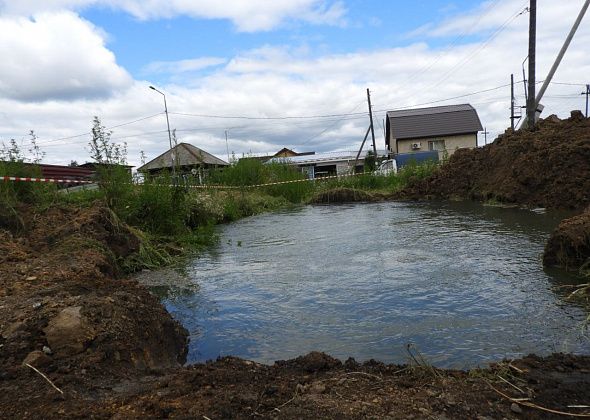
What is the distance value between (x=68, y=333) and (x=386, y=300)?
3513 millimetres

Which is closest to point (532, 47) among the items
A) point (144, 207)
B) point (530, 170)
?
point (530, 170)

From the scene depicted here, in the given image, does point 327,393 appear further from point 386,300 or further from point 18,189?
point 18,189

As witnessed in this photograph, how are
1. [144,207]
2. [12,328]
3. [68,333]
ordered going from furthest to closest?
[144,207]
[12,328]
[68,333]

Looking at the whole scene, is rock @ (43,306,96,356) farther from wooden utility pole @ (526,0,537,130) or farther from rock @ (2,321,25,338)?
wooden utility pole @ (526,0,537,130)

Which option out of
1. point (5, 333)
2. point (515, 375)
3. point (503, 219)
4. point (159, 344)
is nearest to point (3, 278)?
point (5, 333)

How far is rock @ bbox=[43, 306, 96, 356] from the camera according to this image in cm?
371

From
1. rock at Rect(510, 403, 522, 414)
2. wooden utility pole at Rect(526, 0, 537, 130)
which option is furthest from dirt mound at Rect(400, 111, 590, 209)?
rock at Rect(510, 403, 522, 414)

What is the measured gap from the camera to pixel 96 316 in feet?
13.4

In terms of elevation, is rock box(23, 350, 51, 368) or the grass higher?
the grass

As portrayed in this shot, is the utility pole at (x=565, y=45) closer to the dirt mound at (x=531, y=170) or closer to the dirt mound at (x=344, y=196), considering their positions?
the dirt mound at (x=531, y=170)

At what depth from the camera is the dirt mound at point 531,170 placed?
47.2ft

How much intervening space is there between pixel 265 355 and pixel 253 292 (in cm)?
224

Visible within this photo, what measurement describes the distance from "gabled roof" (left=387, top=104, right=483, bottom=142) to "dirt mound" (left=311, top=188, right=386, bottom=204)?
25.8 metres

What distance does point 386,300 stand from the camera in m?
5.83
